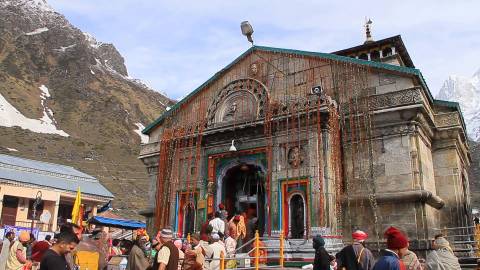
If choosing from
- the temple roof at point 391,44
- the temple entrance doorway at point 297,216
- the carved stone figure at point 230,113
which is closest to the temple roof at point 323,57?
the carved stone figure at point 230,113

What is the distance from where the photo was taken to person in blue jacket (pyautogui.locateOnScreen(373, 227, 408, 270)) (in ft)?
15.2

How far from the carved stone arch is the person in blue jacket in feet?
39.3

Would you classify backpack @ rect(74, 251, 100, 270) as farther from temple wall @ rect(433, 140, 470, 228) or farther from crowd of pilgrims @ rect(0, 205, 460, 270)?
temple wall @ rect(433, 140, 470, 228)

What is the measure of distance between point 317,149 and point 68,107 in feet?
268

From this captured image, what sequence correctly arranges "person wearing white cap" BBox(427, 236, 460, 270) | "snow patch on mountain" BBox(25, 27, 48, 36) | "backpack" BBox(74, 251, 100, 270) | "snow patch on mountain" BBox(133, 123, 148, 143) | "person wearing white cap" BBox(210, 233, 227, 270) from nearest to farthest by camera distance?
"person wearing white cap" BBox(427, 236, 460, 270) < "person wearing white cap" BBox(210, 233, 227, 270) < "backpack" BBox(74, 251, 100, 270) < "snow patch on mountain" BBox(133, 123, 148, 143) < "snow patch on mountain" BBox(25, 27, 48, 36)

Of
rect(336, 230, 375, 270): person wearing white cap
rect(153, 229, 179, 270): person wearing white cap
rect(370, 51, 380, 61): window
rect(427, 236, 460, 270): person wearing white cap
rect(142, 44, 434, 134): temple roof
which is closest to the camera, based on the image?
rect(427, 236, 460, 270): person wearing white cap

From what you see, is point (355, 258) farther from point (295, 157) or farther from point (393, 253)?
point (295, 157)

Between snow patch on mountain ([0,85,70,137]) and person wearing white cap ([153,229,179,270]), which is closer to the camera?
person wearing white cap ([153,229,179,270])

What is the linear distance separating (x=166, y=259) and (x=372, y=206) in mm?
9148

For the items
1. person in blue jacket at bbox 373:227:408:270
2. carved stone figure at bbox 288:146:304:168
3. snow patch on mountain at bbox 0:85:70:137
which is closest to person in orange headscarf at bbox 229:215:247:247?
carved stone figure at bbox 288:146:304:168

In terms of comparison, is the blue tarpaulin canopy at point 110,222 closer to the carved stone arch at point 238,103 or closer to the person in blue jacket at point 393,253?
the carved stone arch at point 238,103

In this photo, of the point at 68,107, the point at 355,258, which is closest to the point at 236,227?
the point at 355,258

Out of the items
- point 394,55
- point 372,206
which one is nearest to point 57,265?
point 372,206

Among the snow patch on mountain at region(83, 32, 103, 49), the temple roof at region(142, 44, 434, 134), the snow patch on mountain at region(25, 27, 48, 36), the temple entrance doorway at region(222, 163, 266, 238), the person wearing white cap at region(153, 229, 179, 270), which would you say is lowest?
the person wearing white cap at region(153, 229, 179, 270)
